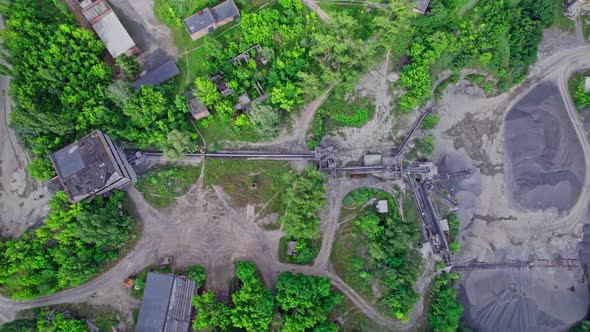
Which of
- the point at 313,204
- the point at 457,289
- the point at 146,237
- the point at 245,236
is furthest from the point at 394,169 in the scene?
the point at 146,237

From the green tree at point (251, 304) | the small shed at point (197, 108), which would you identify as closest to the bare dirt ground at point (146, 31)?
the small shed at point (197, 108)

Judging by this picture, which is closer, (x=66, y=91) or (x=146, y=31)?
(x=66, y=91)

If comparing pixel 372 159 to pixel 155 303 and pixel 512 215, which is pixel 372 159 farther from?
pixel 155 303

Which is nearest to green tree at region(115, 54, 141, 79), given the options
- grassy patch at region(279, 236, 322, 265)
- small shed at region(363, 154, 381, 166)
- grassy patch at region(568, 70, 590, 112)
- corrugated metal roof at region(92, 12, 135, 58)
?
corrugated metal roof at region(92, 12, 135, 58)

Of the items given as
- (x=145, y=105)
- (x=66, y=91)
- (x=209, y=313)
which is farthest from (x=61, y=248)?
(x=145, y=105)

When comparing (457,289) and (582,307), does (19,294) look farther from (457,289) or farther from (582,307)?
(582,307)

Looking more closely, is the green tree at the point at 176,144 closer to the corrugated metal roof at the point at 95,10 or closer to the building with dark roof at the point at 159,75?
the building with dark roof at the point at 159,75
